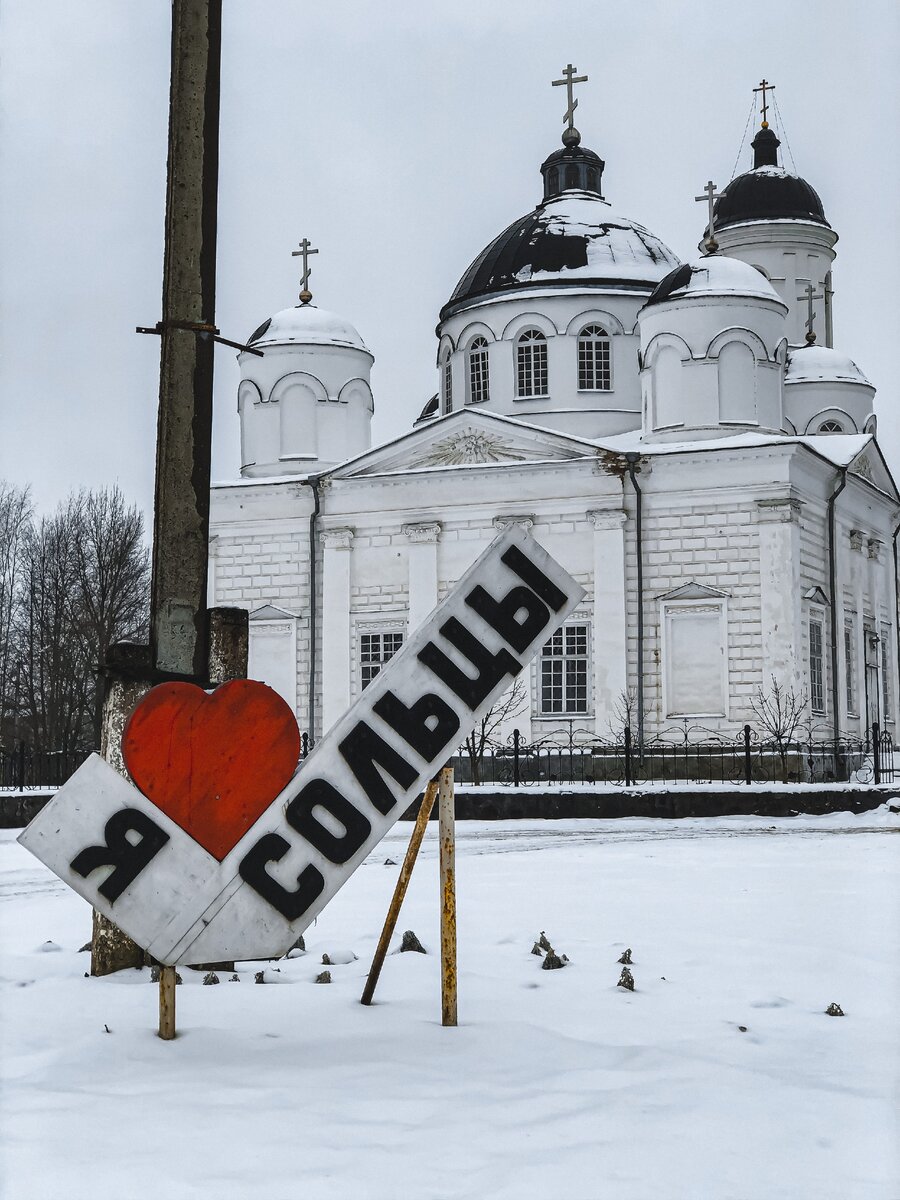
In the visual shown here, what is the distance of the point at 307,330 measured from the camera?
37.4 meters

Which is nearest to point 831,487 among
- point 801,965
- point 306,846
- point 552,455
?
point 552,455

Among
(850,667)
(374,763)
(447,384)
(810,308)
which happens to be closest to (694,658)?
(850,667)

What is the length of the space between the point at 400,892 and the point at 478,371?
3061cm

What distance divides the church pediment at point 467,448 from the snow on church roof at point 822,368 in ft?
29.5

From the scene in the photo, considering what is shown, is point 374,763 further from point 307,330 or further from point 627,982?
point 307,330

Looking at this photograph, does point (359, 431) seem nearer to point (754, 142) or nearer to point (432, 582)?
point (432, 582)

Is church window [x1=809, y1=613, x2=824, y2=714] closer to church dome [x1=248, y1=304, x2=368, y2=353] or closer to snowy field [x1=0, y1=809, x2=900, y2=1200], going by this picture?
church dome [x1=248, y1=304, x2=368, y2=353]

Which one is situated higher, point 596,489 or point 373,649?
point 596,489

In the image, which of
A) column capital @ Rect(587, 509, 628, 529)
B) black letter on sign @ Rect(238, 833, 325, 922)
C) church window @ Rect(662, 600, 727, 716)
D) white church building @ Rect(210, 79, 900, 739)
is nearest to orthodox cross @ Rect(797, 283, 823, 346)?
white church building @ Rect(210, 79, 900, 739)

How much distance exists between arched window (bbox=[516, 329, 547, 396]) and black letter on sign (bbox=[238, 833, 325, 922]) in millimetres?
30190

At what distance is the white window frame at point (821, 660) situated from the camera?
1206 inches

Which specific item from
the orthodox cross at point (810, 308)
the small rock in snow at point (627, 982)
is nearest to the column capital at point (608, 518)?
the orthodox cross at point (810, 308)

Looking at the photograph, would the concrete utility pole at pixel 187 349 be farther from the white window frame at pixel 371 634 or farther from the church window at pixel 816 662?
the white window frame at pixel 371 634

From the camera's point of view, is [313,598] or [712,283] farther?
[313,598]
